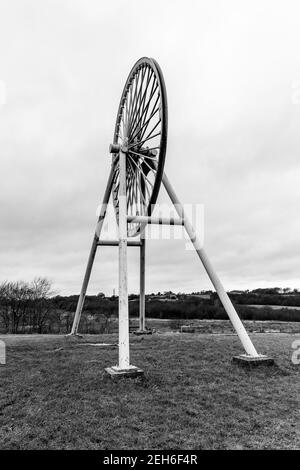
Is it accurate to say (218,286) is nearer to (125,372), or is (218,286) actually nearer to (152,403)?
(125,372)

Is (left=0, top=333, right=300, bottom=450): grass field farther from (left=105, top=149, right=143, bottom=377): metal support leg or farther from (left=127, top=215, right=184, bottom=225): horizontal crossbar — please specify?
(left=127, top=215, right=184, bottom=225): horizontal crossbar

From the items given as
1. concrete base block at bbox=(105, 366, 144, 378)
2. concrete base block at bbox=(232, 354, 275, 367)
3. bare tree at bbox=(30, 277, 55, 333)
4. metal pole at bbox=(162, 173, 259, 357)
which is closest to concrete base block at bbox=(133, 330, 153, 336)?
metal pole at bbox=(162, 173, 259, 357)

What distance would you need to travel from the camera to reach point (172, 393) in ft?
27.8

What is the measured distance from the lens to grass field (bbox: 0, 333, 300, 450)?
20.3 ft

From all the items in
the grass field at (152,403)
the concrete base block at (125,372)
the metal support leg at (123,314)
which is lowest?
the grass field at (152,403)

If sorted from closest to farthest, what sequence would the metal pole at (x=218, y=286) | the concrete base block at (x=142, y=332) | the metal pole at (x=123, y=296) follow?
the metal pole at (x=123, y=296) < the metal pole at (x=218, y=286) < the concrete base block at (x=142, y=332)

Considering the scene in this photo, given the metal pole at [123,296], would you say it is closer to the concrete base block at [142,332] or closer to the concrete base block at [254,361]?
the concrete base block at [254,361]

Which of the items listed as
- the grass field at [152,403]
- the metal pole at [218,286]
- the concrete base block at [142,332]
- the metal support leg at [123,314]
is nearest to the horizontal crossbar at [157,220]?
the metal pole at [218,286]

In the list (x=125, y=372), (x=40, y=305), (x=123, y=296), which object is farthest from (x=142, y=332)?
(x=40, y=305)

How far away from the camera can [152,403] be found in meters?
7.84

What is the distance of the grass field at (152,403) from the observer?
20.3ft

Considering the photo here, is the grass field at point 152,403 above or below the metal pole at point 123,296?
below
